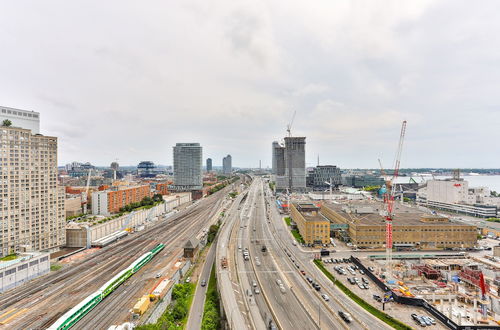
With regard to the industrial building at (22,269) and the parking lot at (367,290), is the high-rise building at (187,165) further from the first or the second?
the parking lot at (367,290)

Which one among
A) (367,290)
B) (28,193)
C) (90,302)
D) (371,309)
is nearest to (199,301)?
(90,302)

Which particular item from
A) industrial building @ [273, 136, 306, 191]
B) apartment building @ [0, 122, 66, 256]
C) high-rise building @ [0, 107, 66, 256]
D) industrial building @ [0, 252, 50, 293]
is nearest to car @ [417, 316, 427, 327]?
industrial building @ [0, 252, 50, 293]

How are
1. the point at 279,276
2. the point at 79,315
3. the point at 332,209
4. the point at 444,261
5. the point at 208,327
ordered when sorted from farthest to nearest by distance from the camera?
1. the point at 332,209
2. the point at 444,261
3. the point at 279,276
4. the point at 79,315
5. the point at 208,327

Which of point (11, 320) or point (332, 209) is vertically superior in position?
point (332, 209)

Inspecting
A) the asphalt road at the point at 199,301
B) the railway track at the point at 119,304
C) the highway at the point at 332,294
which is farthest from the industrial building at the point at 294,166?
the railway track at the point at 119,304

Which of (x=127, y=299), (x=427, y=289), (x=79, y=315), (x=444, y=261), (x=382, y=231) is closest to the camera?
(x=79, y=315)

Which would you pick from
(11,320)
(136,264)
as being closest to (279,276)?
(136,264)

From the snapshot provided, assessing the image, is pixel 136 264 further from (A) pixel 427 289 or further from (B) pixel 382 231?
(B) pixel 382 231
